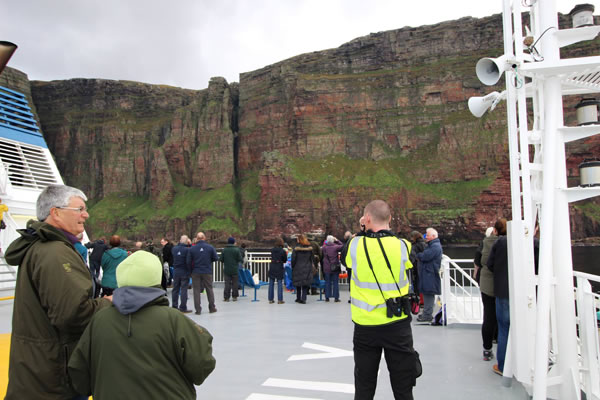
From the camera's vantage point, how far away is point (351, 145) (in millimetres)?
89625

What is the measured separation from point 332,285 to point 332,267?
832mm

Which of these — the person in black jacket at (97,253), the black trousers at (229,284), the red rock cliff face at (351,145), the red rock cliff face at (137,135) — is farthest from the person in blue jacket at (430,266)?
the red rock cliff face at (137,135)

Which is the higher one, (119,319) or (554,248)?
(554,248)

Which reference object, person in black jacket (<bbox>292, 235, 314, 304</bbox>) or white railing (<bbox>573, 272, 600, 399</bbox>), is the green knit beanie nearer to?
white railing (<bbox>573, 272, 600, 399</bbox>)

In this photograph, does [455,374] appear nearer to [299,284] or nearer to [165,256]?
[299,284]

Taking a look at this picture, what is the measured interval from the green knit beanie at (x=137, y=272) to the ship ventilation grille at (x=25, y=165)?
1689 centimetres

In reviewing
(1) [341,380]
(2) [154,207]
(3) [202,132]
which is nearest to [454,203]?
(3) [202,132]

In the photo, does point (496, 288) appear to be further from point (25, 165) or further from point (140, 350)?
point (25, 165)

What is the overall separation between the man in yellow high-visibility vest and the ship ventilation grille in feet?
55.3

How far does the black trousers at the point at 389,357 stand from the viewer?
10.5 feet

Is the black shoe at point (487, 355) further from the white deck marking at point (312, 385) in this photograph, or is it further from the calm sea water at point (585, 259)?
the calm sea water at point (585, 259)

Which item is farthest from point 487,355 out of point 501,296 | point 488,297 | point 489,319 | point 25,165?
point 25,165

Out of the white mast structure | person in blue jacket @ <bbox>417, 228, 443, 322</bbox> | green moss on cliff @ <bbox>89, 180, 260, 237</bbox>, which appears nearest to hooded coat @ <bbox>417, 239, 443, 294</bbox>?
person in blue jacket @ <bbox>417, 228, 443, 322</bbox>

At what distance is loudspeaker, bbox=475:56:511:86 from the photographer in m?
4.40
